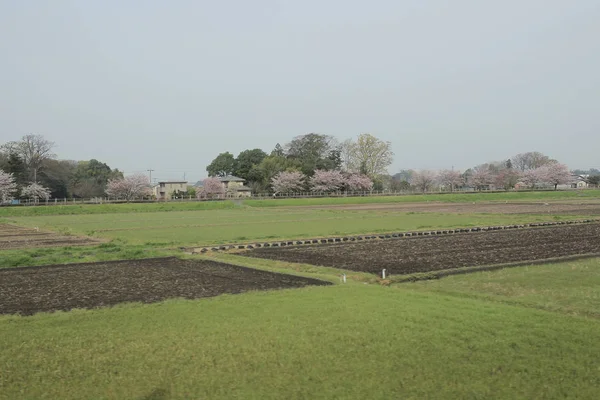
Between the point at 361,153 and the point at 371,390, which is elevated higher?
the point at 361,153

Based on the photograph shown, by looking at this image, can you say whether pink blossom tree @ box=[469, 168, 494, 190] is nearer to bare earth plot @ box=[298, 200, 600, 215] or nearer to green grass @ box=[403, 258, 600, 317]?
bare earth plot @ box=[298, 200, 600, 215]

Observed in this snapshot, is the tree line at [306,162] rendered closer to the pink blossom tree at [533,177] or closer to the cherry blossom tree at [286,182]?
the cherry blossom tree at [286,182]

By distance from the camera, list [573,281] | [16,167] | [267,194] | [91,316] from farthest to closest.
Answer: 1. [267,194]
2. [16,167]
3. [573,281]
4. [91,316]

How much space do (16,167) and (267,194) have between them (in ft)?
146

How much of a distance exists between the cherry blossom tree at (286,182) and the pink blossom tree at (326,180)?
12.1ft

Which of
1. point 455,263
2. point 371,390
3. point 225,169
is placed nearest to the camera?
point 371,390

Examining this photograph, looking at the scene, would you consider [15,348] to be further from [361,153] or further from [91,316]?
[361,153]

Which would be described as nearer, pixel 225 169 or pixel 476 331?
pixel 476 331

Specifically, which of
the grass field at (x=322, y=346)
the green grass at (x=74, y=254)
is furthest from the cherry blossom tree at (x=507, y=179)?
the grass field at (x=322, y=346)

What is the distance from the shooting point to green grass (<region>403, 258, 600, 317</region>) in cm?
1086

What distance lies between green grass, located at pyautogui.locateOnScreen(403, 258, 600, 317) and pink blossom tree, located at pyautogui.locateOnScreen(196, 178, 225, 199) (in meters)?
91.2

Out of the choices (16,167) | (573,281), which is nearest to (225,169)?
(16,167)

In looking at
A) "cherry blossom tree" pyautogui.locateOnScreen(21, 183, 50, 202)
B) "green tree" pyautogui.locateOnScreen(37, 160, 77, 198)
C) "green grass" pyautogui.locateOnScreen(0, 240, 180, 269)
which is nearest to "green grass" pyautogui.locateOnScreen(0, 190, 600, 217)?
"cherry blossom tree" pyautogui.locateOnScreen(21, 183, 50, 202)

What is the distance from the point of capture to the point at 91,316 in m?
10.3
